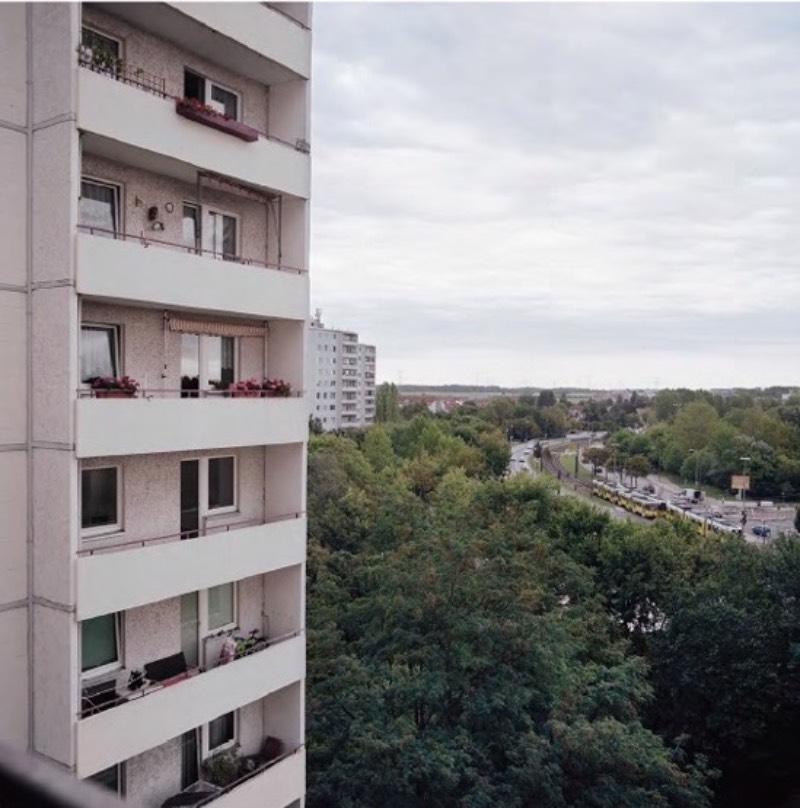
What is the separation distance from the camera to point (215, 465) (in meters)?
9.55

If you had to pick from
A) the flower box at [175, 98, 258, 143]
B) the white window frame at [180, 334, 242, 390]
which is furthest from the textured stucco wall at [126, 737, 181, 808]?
the flower box at [175, 98, 258, 143]

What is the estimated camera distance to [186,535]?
899 centimetres

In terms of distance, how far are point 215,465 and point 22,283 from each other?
3.27 metres

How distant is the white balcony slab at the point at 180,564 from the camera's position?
7427mm

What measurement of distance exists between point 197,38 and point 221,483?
216 inches

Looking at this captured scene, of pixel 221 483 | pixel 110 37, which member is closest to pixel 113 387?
pixel 221 483

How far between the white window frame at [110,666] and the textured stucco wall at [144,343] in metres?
2.73

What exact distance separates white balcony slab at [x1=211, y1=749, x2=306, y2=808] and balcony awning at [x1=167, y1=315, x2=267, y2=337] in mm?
5619

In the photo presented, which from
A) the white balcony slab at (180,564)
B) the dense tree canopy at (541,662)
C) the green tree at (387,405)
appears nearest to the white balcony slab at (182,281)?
the white balcony slab at (180,564)

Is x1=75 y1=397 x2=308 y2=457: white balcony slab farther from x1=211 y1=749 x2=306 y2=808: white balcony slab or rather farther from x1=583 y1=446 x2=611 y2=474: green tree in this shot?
x1=583 y1=446 x2=611 y2=474: green tree

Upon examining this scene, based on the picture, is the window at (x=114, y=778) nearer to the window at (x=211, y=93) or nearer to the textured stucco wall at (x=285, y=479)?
the textured stucco wall at (x=285, y=479)

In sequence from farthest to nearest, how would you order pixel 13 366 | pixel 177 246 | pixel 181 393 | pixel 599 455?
1. pixel 599 455
2. pixel 181 393
3. pixel 177 246
4. pixel 13 366

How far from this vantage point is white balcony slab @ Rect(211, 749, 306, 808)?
8828mm

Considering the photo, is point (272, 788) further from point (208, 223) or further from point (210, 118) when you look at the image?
point (210, 118)
